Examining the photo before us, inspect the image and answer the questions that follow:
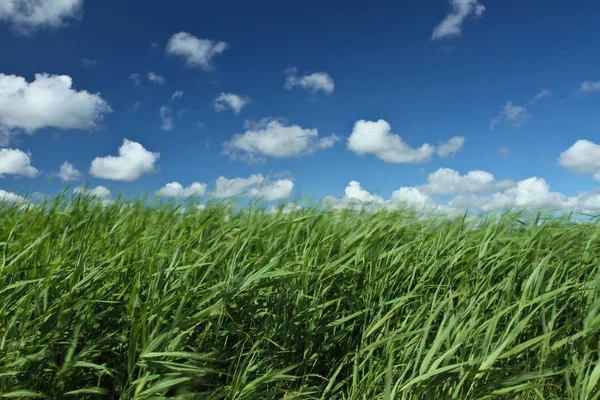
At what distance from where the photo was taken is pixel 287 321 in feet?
9.30

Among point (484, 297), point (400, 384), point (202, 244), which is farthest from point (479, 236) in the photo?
point (202, 244)

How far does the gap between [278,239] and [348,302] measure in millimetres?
709

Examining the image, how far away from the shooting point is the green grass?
2338mm

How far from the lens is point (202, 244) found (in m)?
3.30

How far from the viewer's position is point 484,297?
3.09 metres

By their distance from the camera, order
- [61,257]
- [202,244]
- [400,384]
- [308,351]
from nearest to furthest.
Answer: [400,384], [308,351], [61,257], [202,244]

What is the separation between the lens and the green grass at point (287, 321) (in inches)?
92.0

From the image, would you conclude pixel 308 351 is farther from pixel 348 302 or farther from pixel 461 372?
pixel 461 372

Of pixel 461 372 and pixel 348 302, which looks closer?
pixel 461 372

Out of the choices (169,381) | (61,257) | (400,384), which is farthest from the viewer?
(61,257)


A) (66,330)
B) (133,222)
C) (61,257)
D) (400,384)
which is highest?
(133,222)

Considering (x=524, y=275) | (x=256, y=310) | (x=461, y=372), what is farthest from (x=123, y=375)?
(x=524, y=275)

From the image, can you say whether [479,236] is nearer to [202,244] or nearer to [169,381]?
[202,244]

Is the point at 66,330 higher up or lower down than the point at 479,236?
lower down
